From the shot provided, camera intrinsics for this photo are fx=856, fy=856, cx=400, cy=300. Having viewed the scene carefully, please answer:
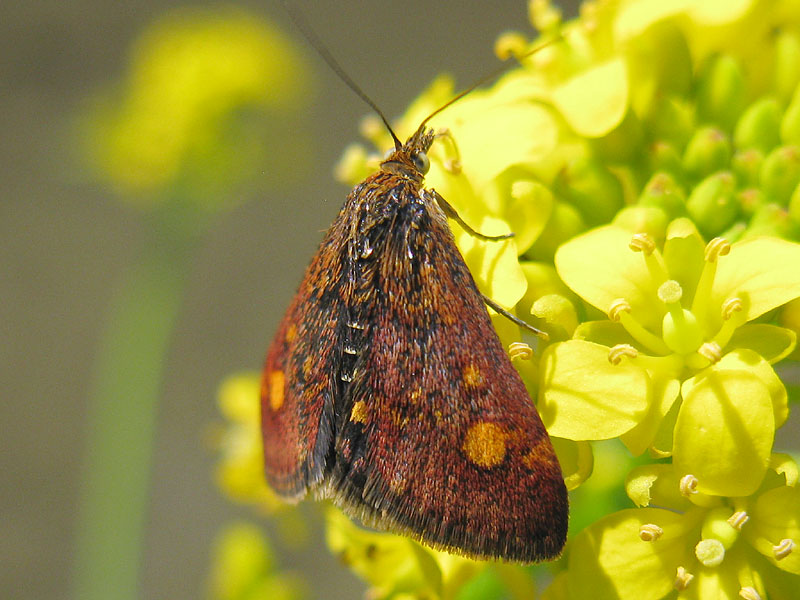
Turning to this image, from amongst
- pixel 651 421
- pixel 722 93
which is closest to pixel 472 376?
pixel 651 421

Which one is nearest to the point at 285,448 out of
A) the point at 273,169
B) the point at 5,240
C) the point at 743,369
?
the point at 743,369

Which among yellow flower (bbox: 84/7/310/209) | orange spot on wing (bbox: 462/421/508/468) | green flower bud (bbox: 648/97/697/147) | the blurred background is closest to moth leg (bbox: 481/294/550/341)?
orange spot on wing (bbox: 462/421/508/468)

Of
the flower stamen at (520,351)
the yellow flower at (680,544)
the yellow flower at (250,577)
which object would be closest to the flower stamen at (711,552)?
the yellow flower at (680,544)

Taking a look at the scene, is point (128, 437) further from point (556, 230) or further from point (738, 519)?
point (738, 519)

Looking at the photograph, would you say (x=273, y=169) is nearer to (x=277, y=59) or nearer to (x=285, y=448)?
(x=277, y=59)

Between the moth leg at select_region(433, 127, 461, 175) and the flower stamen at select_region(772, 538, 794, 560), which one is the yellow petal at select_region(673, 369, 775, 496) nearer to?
the flower stamen at select_region(772, 538, 794, 560)

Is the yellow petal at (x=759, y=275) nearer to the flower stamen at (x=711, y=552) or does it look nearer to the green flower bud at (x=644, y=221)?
the green flower bud at (x=644, y=221)

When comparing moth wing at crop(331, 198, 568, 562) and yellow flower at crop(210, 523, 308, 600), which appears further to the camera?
yellow flower at crop(210, 523, 308, 600)
